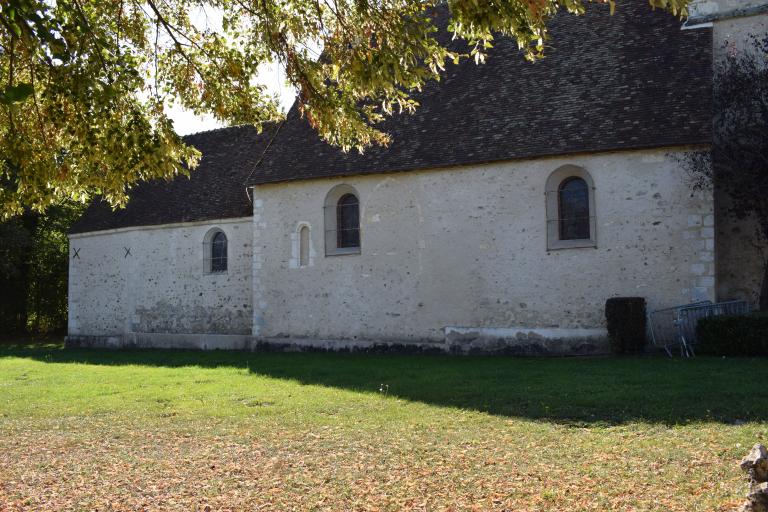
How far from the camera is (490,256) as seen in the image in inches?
650

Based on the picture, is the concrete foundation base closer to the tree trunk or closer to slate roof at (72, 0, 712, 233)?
the tree trunk

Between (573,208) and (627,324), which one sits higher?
(573,208)

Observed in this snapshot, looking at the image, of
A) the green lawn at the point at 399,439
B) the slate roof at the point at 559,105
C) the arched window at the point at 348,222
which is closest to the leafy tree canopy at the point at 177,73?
the green lawn at the point at 399,439

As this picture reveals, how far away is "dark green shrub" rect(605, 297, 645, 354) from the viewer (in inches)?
566

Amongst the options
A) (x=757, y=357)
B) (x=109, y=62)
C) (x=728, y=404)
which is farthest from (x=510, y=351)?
(x=109, y=62)

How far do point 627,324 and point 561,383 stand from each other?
4324 millimetres

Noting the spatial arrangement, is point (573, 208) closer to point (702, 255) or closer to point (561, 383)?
point (702, 255)

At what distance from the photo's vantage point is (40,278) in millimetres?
32125

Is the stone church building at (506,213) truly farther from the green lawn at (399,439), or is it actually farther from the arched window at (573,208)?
the green lawn at (399,439)

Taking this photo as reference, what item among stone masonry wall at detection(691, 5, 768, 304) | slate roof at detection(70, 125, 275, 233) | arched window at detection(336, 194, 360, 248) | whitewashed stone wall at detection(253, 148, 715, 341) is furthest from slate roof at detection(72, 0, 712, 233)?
slate roof at detection(70, 125, 275, 233)

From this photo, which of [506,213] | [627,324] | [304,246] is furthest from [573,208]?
[304,246]

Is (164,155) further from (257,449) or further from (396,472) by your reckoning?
(396,472)

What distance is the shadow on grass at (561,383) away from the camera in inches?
329

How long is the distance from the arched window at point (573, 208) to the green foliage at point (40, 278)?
77.1 feet
